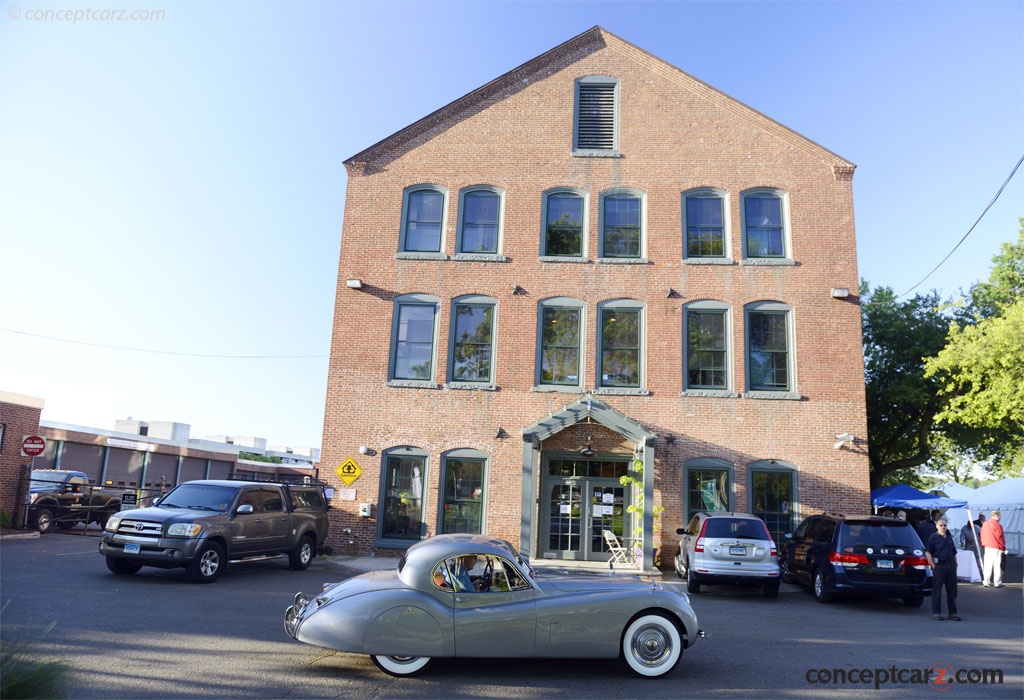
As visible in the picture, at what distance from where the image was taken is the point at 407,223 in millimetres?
19844

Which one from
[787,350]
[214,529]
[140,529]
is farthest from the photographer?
[787,350]

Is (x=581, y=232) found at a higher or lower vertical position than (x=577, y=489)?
higher

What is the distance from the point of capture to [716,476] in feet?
59.4

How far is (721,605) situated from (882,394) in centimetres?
1478

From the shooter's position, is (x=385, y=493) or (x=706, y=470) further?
(x=385, y=493)

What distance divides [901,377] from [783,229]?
29.9ft

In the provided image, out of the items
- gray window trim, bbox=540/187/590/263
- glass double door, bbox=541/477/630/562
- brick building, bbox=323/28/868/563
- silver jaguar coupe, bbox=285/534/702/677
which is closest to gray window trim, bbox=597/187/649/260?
brick building, bbox=323/28/868/563

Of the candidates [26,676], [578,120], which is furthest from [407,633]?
[578,120]

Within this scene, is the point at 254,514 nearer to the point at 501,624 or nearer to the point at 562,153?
the point at 501,624

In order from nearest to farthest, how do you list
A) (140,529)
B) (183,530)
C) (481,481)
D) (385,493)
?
(140,529)
(183,530)
(481,481)
(385,493)

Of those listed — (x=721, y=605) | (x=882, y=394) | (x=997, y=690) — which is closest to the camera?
(x=997, y=690)

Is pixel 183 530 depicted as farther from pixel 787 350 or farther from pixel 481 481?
pixel 787 350

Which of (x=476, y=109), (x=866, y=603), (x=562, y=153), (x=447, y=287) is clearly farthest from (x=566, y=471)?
(x=476, y=109)

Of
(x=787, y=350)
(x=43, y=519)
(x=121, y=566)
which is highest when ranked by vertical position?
(x=787, y=350)
